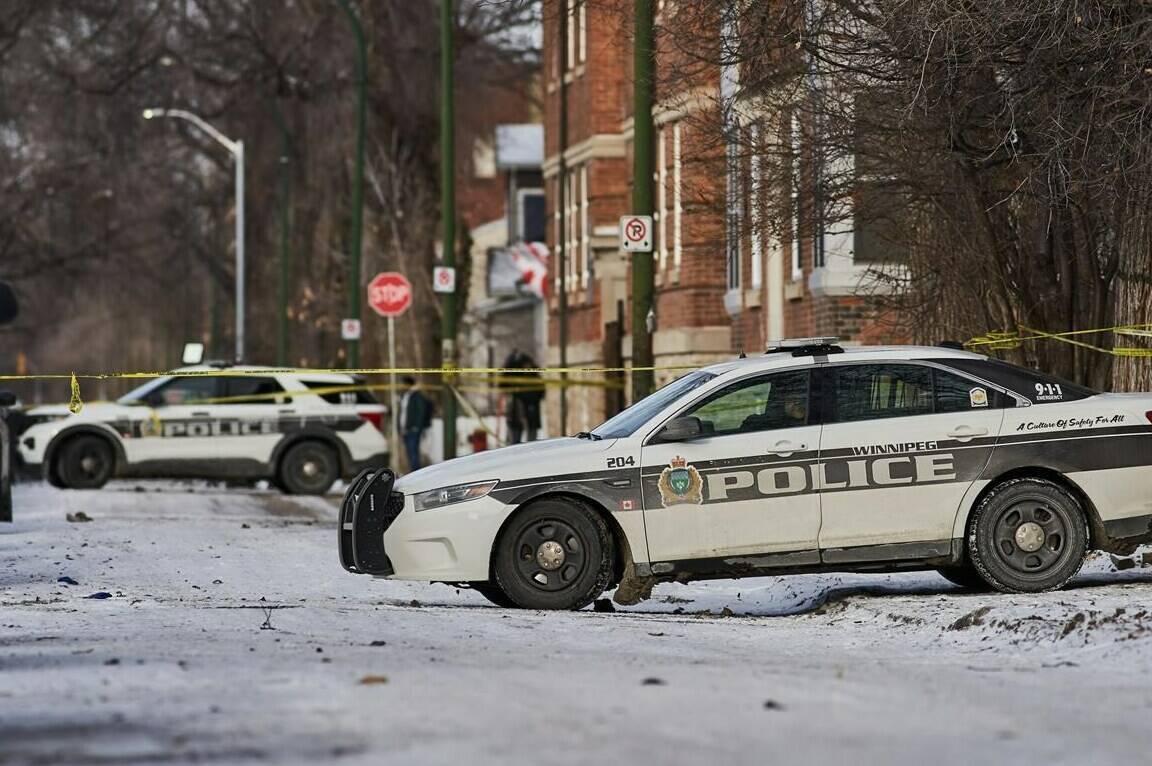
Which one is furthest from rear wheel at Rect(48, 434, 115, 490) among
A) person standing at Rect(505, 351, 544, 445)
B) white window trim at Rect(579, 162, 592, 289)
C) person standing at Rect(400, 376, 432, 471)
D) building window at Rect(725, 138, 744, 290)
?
white window trim at Rect(579, 162, 592, 289)

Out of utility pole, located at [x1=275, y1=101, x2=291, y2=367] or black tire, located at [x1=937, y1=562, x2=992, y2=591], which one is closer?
black tire, located at [x1=937, y1=562, x2=992, y2=591]

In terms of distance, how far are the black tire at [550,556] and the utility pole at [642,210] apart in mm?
6836

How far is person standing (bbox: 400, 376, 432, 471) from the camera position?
1297 inches

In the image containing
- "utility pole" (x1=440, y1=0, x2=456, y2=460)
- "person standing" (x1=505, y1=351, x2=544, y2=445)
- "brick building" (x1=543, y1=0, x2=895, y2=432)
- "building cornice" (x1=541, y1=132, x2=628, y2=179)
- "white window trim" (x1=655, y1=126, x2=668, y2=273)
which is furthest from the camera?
"building cornice" (x1=541, y1=132, x2=628, y2=179)

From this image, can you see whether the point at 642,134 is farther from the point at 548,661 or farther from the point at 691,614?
the point at 548,661

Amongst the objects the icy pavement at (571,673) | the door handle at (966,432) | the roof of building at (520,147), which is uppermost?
the roof of building at (520,147)

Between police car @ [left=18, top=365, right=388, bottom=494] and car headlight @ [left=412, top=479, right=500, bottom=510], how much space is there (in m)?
15.0

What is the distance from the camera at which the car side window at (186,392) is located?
1108 inches

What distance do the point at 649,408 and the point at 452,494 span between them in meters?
1.28

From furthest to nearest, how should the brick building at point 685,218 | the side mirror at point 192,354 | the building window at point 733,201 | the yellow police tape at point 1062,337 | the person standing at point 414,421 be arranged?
1. the person standing at point 414,421
2. the side mirror at point 192,354
3. the building window at point 733,201
4. the brick building at point 685,218
5. the yellow police tape at point 1062,337

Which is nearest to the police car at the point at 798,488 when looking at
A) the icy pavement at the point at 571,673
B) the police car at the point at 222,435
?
the icy pavement at the point at 571,673

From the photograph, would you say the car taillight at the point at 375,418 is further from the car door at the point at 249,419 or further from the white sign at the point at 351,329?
the white sign at the point at 351,329

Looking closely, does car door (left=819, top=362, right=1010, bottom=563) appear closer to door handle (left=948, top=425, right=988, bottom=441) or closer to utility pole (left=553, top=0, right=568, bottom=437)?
door handle (left=948, top=425, right=988, bottom=441)

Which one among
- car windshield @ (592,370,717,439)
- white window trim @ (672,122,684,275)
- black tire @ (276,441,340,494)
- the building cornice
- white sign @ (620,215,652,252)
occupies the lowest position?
black tire @ (276,441,340,494)
